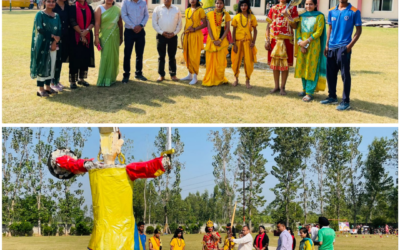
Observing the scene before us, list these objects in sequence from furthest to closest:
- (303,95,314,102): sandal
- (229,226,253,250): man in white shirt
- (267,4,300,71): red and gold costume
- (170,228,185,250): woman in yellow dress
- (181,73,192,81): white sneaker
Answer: (181,73,192,81): white sneaker, (303,95,314,102): sandal, (267,4,300,71): red and gold costume, (170,228,185,250): woman in yellow dress, (229,226,253,250): man in white shirt

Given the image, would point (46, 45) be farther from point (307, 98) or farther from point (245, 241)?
point (307, 98)

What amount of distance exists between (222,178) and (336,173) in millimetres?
6024

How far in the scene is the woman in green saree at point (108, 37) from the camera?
7551 mm

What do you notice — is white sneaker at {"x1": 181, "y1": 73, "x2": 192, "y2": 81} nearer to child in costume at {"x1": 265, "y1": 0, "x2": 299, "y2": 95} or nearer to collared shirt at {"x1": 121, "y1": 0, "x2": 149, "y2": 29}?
collared shirt at {"x1": 121, "y1": 0, "x2": 149, "y2": 29}

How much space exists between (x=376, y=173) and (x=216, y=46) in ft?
60.0

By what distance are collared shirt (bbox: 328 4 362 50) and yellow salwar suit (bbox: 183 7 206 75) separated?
7.82 ft

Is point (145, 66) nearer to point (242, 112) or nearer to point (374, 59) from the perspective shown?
point (242, 112)

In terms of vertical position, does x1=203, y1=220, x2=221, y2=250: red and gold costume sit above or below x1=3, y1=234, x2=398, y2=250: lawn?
above

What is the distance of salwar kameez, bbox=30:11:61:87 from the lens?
21.9ft

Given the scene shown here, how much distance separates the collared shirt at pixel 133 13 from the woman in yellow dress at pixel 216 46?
3.99 feet

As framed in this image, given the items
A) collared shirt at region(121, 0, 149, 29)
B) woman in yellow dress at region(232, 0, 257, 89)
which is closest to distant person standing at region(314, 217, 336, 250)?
woman in yellow dress at region(232, 0, 257, 89)

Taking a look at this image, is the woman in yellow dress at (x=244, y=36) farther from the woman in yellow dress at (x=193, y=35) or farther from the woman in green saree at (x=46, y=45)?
the woman in green saree at (x=46, y=45)

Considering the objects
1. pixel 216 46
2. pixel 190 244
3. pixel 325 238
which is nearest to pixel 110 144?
Result: pixel 325 238

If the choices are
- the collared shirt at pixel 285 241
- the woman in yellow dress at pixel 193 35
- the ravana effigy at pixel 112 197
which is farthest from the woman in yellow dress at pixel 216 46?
the ravana effigy at pixel 112 197
